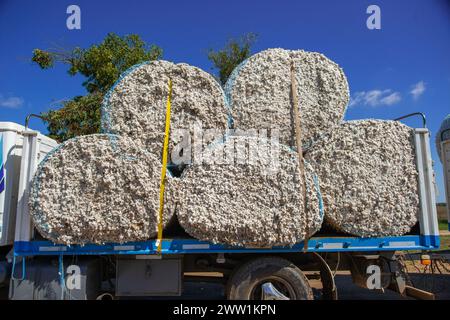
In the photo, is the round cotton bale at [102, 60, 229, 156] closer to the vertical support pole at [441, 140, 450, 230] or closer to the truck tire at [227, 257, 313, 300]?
the truck tire at [227, 257, 313, 300]

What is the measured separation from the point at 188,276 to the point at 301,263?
5.26 ft

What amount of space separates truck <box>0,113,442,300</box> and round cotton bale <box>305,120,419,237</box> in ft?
0.48

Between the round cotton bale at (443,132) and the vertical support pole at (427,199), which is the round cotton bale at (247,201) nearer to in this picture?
the vertical support pole at (427,199)

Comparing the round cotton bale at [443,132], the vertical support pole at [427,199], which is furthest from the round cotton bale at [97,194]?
the round cotton bale at [443,132]

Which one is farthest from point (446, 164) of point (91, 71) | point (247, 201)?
point (91, 71)

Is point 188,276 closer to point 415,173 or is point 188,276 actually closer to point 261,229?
point 261,229

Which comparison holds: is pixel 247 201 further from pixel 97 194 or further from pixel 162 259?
pixel 97 194

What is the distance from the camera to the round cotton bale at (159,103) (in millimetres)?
4457

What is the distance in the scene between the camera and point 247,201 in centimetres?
421

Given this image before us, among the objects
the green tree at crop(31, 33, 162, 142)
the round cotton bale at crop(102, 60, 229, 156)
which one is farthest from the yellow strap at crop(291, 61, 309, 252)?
the green tree at crop(31, 33, 162, 142)

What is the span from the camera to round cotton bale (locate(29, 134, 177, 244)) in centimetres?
413

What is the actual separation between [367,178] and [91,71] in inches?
385

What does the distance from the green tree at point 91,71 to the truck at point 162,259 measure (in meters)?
5.89

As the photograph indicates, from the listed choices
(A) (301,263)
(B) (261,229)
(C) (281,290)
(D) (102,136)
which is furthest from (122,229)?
(A) (301,263)
